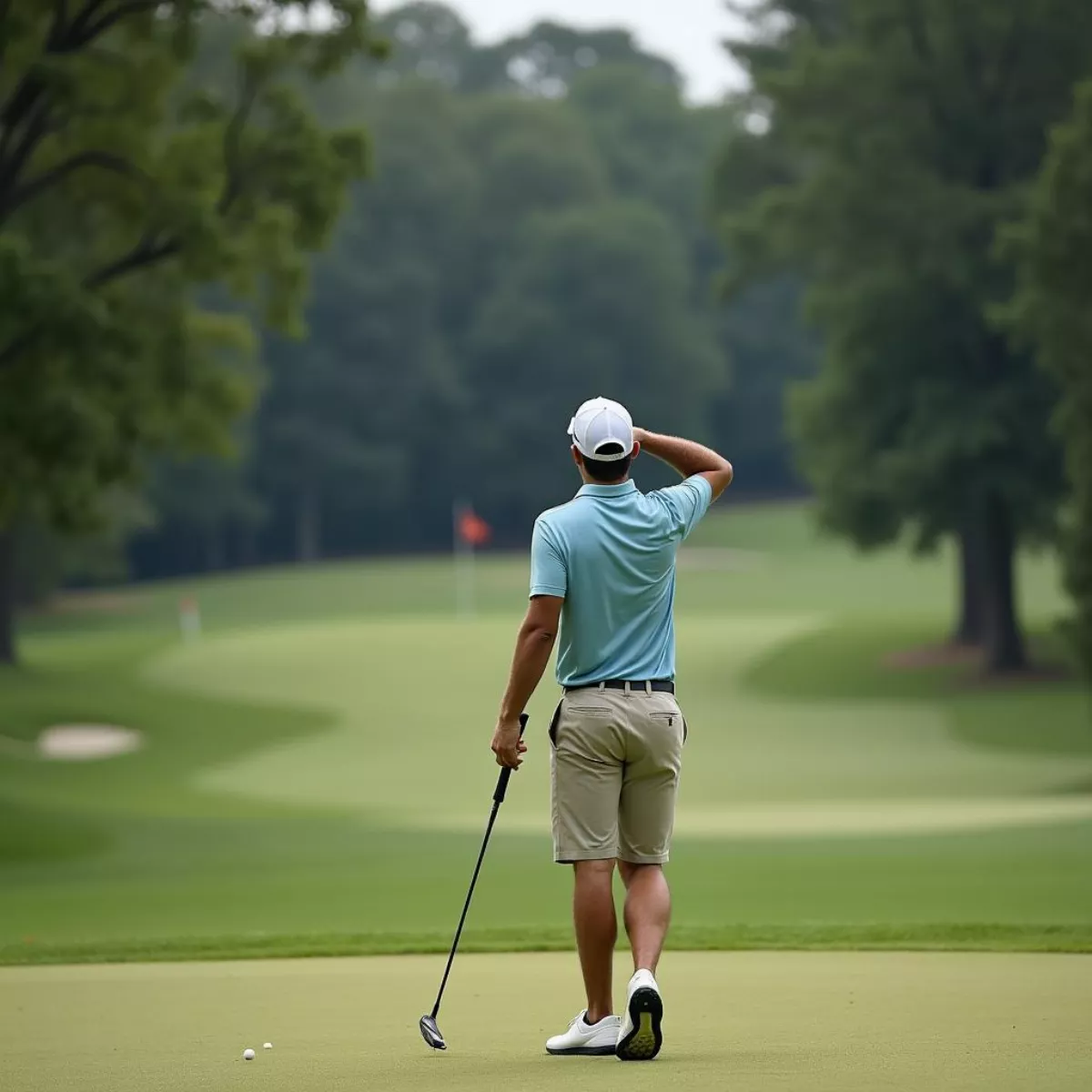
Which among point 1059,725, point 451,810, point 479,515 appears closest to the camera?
point 451,810

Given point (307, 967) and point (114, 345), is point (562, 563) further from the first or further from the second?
point (114, 345)

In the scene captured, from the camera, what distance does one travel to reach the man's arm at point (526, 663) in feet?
18.6

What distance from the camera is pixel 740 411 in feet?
248

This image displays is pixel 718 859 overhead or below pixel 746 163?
below

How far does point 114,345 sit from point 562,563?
13.7 m

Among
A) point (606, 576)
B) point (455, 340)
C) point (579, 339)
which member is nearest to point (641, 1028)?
point (606, 576)

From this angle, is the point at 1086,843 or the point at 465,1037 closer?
the point at 465,1037

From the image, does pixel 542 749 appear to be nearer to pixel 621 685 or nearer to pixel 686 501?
pixel 686 501

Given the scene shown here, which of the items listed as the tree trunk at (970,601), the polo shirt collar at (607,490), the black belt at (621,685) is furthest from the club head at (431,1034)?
the tree trunk at (970,601)

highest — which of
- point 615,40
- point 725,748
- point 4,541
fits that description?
point 615,40

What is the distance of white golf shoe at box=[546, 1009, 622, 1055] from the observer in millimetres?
5555

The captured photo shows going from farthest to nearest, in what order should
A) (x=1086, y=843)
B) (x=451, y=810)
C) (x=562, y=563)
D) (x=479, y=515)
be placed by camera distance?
(x=479, y=515)
(x=451, y=810)
(x=1086, y=843)
(x=562, y=563)

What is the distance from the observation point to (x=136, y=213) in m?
20.8

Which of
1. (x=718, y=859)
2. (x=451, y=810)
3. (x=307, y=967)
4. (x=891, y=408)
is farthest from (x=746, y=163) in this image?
(x=307, y=967)
